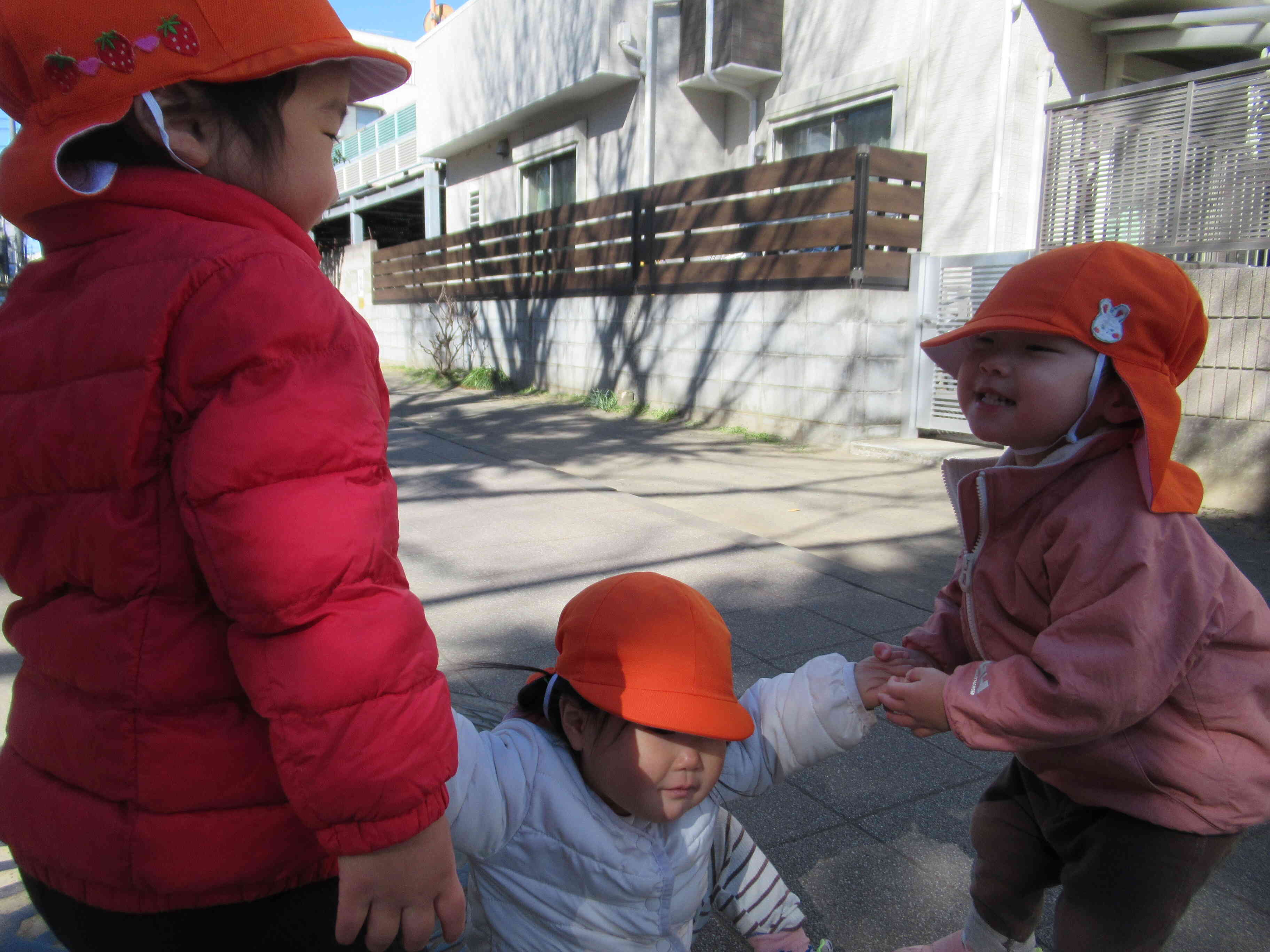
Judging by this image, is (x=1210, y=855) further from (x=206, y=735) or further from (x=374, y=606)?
(x=206, y=735)

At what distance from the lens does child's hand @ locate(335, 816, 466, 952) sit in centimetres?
105

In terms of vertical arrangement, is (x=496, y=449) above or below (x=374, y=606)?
below

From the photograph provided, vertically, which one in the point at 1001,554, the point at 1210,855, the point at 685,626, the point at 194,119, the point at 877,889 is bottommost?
the point at 877,889

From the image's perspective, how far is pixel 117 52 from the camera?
1.06 metres

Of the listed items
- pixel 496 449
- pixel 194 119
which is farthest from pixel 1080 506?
pixel 496 449

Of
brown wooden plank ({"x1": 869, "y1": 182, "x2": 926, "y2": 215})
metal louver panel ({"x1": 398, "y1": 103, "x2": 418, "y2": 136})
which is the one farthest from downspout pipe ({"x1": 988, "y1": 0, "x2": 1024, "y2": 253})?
metal louver panel ({"x1": 398, "y1": 103, "x2": 418, "y2": 136})

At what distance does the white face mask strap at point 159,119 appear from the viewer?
108 centimetres

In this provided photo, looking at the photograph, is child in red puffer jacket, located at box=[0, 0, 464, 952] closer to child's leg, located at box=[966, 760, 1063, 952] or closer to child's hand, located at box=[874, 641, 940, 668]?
child's hand, located at box=[874, 641, 940, 668]

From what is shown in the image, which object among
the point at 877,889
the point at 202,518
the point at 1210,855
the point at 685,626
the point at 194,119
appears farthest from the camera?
the point at 877,889

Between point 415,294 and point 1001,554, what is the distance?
15.9 m

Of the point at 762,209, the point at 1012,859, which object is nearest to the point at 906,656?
the point at 1012,859

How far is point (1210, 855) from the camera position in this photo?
1469mm

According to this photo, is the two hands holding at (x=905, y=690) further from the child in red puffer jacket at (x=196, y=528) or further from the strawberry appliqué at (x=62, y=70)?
the strawberry appliqué at (x=62, y=70)

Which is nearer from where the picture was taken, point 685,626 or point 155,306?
point 155,306
